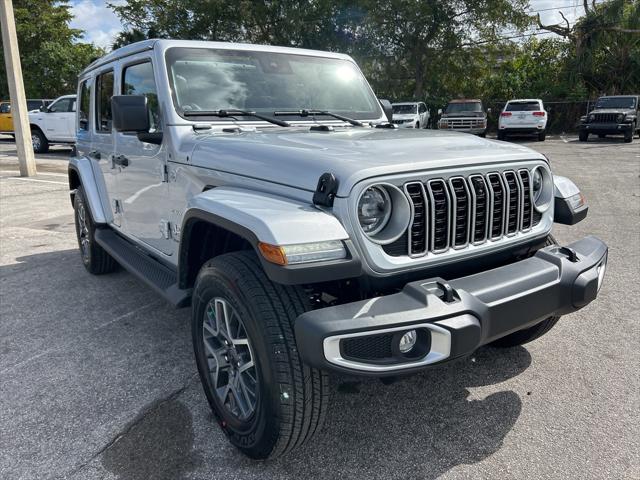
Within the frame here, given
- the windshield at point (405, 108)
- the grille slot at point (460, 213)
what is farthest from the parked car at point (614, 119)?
the grille slot at point (460, 213)

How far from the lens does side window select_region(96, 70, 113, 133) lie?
4.23 meters

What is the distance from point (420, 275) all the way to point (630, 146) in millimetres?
18762

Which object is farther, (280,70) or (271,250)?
(280,70)

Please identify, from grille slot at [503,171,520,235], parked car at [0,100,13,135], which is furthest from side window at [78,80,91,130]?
parked car at [0,100,13,135]

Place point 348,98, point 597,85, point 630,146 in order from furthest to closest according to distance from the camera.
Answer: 1. point 597,85
2. point 630,146
3. point 348,98

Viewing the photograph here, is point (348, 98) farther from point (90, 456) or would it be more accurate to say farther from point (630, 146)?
point (630, 146)

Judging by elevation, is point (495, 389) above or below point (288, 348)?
below

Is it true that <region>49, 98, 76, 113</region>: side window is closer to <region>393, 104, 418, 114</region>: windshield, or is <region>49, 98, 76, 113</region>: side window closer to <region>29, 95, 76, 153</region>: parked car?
<region>29, 95, 76, 153</region>: parked car

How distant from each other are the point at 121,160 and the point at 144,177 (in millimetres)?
484

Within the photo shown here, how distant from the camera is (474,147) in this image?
103 inches

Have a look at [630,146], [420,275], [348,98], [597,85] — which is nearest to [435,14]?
[597,85]

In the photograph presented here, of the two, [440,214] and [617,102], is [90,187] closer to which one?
[440,214]

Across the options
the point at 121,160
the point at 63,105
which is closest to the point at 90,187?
the point at 121,160

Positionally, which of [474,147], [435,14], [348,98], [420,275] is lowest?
[420,275]
